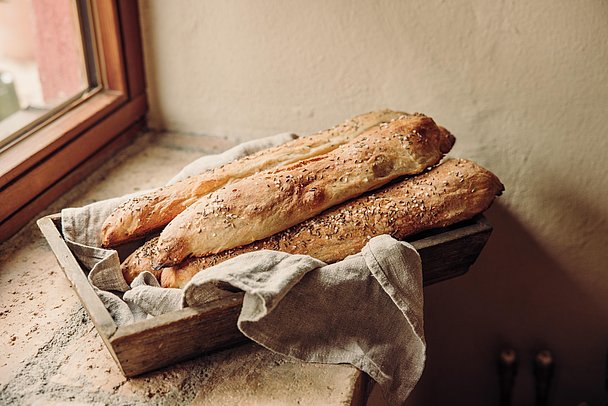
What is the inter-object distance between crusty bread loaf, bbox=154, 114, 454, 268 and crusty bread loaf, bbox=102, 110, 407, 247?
0.17 feet

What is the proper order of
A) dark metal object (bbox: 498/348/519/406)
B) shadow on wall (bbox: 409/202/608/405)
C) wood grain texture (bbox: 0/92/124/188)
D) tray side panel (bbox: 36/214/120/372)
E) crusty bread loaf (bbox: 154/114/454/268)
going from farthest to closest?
dark metal object (bbox: 498/348/519/406)
shadow on wall (bbox: 409/202/608/405)
wood grain texture (bbox: 0/92/124/188)
crusty bread loaf (bbox: 154/114/454/268)
tray side panel (bbox: 36/214/120/372)

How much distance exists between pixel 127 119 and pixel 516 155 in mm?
979

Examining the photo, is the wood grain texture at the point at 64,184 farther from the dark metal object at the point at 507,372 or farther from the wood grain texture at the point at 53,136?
the dark metal object at the point at 507,372

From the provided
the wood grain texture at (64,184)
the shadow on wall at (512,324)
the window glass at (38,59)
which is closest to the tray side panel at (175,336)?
the wood grain texture at (64,184)

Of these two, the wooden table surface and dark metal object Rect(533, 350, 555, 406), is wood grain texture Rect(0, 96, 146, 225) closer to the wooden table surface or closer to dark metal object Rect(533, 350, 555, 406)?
the wooden table surface

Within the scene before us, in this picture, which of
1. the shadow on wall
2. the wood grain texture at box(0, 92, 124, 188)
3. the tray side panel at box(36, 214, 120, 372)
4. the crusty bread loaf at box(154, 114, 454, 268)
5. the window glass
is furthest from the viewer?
the shadow on wall

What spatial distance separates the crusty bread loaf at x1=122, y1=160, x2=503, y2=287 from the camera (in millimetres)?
1045

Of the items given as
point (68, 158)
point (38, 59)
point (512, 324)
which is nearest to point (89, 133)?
point (68, 158)

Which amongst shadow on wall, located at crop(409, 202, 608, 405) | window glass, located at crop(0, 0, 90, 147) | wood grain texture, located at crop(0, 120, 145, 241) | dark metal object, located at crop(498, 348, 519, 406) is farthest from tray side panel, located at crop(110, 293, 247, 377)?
dark metal object, located at crop(498, 348, 519, 406)

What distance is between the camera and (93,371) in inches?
39.1

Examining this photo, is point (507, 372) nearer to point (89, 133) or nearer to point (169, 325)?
point (169, 325)

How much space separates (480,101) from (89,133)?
918 mm

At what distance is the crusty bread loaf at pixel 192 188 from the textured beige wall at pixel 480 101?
0.29 metres

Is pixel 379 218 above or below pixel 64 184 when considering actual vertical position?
above
